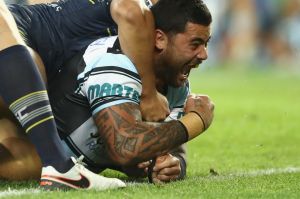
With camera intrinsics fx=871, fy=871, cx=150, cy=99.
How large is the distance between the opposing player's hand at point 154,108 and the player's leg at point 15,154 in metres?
0.69

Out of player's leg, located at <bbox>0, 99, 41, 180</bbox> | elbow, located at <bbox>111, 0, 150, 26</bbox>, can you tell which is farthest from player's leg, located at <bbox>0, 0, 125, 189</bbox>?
elbow, located at <bbox>111, 0, 150, 26</bbox>

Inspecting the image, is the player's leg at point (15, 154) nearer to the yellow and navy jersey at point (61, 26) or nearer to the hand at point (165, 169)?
the yellow and navy jersey at point (61, 26)

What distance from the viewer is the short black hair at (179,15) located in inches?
199

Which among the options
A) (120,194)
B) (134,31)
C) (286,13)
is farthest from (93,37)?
(286,13)

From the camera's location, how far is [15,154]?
16.8 ft

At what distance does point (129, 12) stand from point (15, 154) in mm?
1071

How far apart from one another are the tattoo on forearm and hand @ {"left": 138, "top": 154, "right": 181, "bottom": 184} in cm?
15

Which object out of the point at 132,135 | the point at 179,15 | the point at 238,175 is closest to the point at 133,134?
the point at 132,135

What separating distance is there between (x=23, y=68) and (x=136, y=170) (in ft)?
3.30

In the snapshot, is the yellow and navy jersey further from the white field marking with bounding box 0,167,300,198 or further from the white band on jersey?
the white field marking with bounding box 0,167,300,198

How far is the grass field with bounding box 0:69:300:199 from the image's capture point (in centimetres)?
445

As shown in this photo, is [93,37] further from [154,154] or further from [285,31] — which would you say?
[285,31]

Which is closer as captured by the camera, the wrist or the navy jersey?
the wrist

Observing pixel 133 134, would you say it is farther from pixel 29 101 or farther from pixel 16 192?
pixel 16 192
